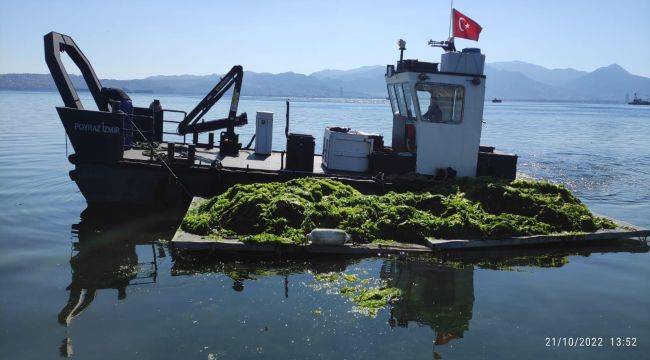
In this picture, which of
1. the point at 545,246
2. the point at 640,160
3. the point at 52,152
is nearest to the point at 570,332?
the point at 545,246

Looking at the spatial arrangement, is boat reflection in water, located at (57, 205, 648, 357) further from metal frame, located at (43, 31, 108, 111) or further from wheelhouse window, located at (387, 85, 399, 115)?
wheelhouse window, located at (387, 85, 399, 115)

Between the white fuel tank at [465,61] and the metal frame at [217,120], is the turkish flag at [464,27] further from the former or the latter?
the metal frame at [217,120]

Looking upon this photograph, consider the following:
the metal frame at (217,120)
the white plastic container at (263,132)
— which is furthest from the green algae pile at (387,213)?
the metal frame at (217,120)

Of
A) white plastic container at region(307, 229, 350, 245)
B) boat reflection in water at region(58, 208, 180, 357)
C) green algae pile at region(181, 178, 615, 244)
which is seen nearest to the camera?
boat reflection in water at region(58, 208, 180, 357)

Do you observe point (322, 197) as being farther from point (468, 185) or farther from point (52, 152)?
point (52, 152)

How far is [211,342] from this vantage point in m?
6.63

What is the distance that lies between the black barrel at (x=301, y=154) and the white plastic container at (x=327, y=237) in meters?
3.64

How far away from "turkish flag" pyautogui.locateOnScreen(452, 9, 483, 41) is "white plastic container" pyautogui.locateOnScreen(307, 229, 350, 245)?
6.07 m

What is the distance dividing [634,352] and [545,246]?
368 centimetres

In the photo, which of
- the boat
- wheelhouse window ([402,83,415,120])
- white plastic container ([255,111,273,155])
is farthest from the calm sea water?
wheelhouse window ([402,83,415,120])

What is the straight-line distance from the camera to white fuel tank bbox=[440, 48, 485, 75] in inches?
481

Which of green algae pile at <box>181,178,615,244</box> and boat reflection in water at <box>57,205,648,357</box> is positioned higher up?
green algae pile at <box>181,178,615,244</box>

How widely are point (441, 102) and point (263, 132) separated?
5190mm

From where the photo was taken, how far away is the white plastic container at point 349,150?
42.4 ft
